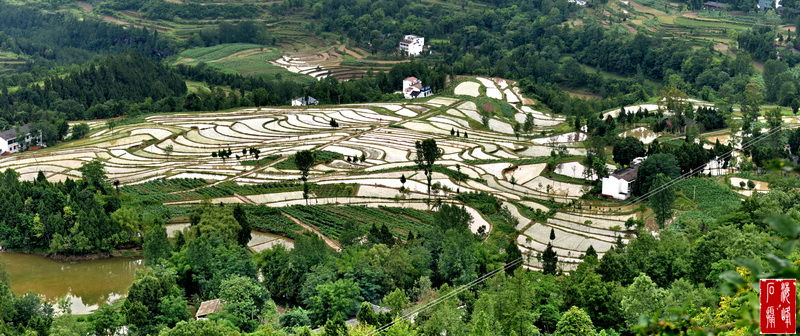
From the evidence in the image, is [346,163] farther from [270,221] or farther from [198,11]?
[198,11]

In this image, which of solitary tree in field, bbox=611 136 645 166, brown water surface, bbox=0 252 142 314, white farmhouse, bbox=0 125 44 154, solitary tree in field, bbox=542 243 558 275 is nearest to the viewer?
solitary tree in field, bbox=542 243 558 275

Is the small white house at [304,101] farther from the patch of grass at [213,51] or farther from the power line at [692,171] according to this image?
the power line at [692,171]

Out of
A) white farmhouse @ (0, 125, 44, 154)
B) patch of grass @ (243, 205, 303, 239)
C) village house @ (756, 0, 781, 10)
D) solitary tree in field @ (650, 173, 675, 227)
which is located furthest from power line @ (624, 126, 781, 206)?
village house @ (756, 0, 781, 10)

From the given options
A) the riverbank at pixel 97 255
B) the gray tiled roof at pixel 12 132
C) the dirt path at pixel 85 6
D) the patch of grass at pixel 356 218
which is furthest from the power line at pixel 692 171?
the dirt path at pixel 85 6

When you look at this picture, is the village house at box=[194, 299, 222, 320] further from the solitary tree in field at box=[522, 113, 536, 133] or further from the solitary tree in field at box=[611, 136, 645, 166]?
the solitary tree in field at box=[522, 113, 536, 133]

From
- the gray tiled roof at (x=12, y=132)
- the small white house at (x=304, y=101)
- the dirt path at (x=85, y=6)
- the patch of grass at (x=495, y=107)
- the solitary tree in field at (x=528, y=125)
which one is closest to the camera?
the gray tiled roof at (x=12, y=132)

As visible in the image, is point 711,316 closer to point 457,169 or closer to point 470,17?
point 457,169

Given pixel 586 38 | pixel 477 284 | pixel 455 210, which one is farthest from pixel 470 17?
pixel 477 284
